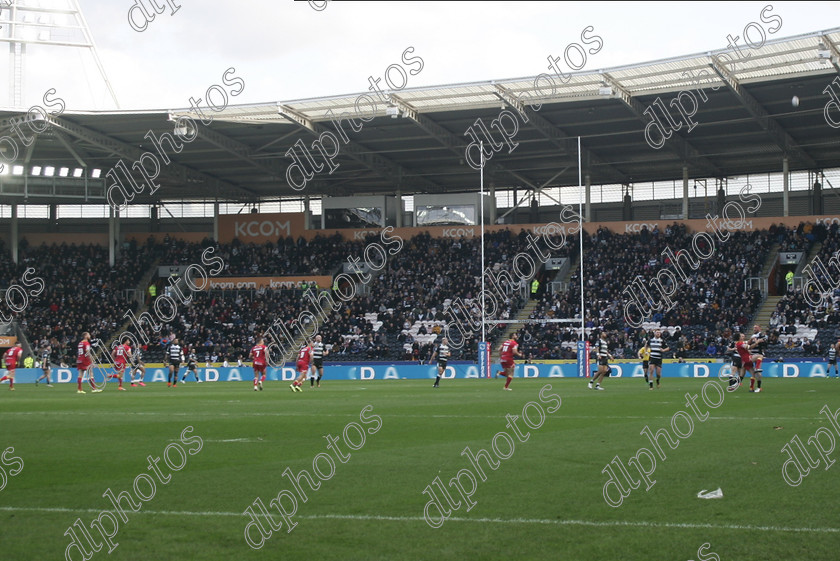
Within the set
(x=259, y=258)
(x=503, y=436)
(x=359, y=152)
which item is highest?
(x=359, y=152)

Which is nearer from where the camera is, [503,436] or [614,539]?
[614,539]

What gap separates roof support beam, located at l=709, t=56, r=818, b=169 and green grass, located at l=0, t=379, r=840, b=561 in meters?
27.3

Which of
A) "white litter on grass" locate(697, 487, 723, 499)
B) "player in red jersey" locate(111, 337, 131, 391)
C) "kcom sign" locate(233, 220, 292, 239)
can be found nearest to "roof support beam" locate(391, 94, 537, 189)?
"kcom sign" locate(233, 220, 292, 239)

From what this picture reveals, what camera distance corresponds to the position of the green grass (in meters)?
7.79

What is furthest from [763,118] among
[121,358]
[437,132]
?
[121,358]

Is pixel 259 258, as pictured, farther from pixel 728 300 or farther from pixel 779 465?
pixel 779 465

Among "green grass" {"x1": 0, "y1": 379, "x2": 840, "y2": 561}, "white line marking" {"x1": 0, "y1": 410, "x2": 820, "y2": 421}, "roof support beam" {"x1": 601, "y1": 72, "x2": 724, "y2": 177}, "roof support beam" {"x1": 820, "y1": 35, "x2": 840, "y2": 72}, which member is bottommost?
"white line marking" {"x1": 0, "y1": 410, "x2": 820, "y2": 421}

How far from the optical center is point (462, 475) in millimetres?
11148

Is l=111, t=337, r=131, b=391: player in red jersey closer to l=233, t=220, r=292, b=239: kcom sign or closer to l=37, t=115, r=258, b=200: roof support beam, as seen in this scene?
l=37, t=115, r=258, b=200: roof support beam

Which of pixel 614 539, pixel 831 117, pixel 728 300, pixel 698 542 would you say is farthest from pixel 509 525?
pixel 831 117

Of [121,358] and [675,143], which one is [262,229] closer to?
[675,143]

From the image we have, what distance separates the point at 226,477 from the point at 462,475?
110 inches

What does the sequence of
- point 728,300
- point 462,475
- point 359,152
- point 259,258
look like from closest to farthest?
1. point 462,475
2. point 728,300
3. point 359,152
4. point 259,258

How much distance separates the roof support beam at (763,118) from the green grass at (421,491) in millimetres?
27341
